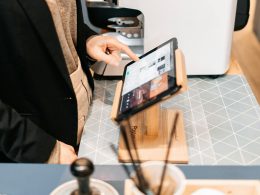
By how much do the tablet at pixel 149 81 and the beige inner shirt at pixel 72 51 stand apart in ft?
0.56

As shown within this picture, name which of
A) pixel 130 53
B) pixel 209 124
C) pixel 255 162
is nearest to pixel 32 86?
pixel 130 53

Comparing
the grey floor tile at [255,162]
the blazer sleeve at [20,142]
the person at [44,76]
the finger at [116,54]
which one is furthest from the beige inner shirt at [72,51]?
the grey floor tile at [255,162]

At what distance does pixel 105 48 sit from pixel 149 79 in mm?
339

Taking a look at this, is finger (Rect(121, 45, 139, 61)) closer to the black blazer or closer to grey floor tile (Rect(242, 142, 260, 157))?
the black blazer

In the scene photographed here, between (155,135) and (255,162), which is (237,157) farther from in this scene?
(155,135)

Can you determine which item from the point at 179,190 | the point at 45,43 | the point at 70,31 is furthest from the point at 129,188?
the point at 70,31

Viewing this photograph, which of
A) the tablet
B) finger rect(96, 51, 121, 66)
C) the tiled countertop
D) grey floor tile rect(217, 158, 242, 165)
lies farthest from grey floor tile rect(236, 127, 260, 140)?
finger rect(96, 51, 121, 66)

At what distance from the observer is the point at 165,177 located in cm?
56

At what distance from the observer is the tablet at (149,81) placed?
0.82 m

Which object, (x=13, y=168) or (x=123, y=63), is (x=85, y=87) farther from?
→ (x=13, y=168)

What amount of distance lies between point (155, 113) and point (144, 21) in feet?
1.17

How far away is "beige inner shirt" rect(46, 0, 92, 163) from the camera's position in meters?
1.06

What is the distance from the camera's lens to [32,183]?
0.69 metres

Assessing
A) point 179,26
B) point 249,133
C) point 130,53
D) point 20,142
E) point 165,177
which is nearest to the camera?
point 165,177
